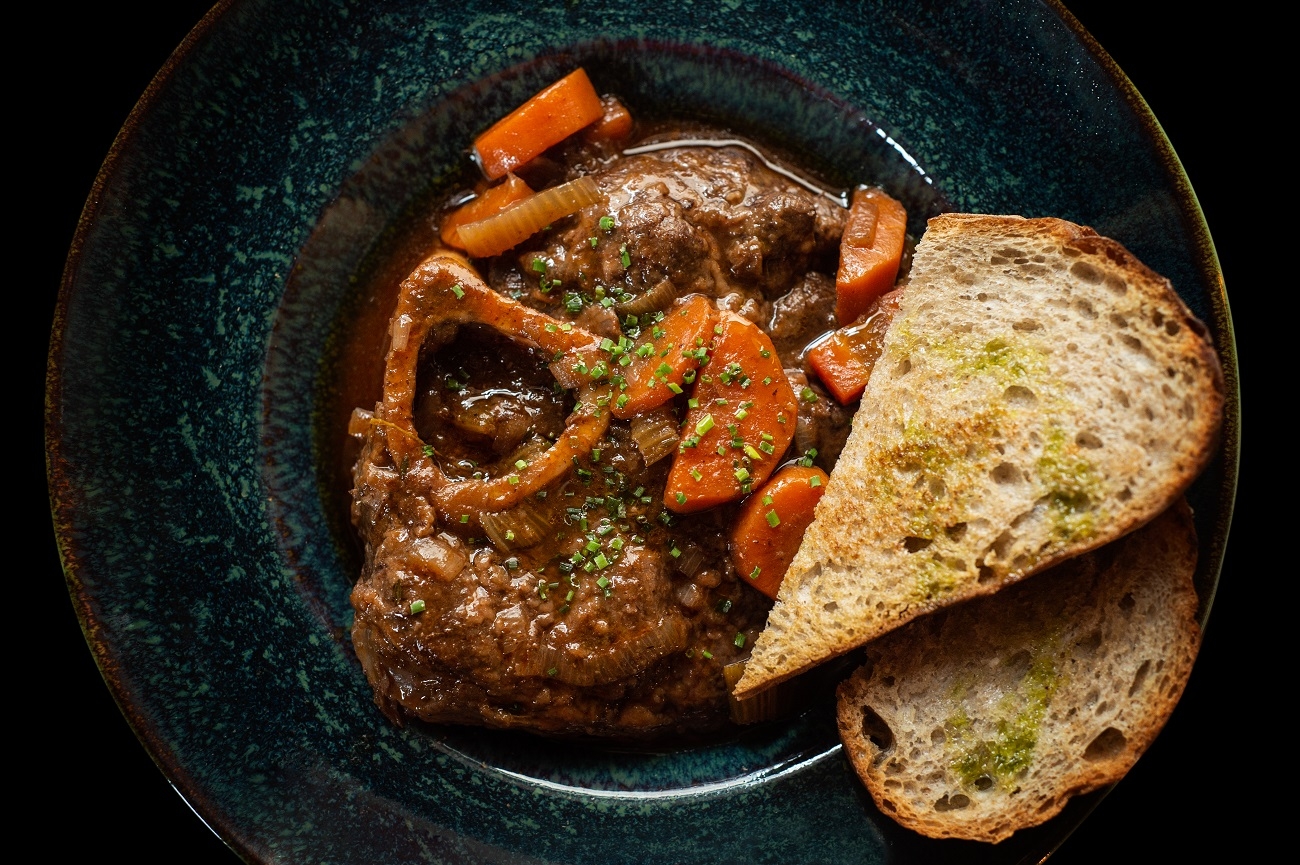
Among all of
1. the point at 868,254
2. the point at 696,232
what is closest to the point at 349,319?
the point at 696,232

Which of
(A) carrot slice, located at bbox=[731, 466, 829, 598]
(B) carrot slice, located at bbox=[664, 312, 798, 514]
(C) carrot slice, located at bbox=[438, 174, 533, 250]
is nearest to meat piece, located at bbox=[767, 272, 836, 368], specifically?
(B) carrot slice, located at bbox=[664, 312, 798, 514]

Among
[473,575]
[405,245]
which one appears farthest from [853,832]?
[405,245]

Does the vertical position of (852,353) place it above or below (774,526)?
above

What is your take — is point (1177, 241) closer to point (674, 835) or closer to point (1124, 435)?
point (1124, 435)

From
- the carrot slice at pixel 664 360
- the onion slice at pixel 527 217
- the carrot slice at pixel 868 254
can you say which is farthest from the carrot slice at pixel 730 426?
the onion slice at pixel 527 217

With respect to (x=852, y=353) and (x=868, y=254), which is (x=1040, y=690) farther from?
(x=868, y=254)
